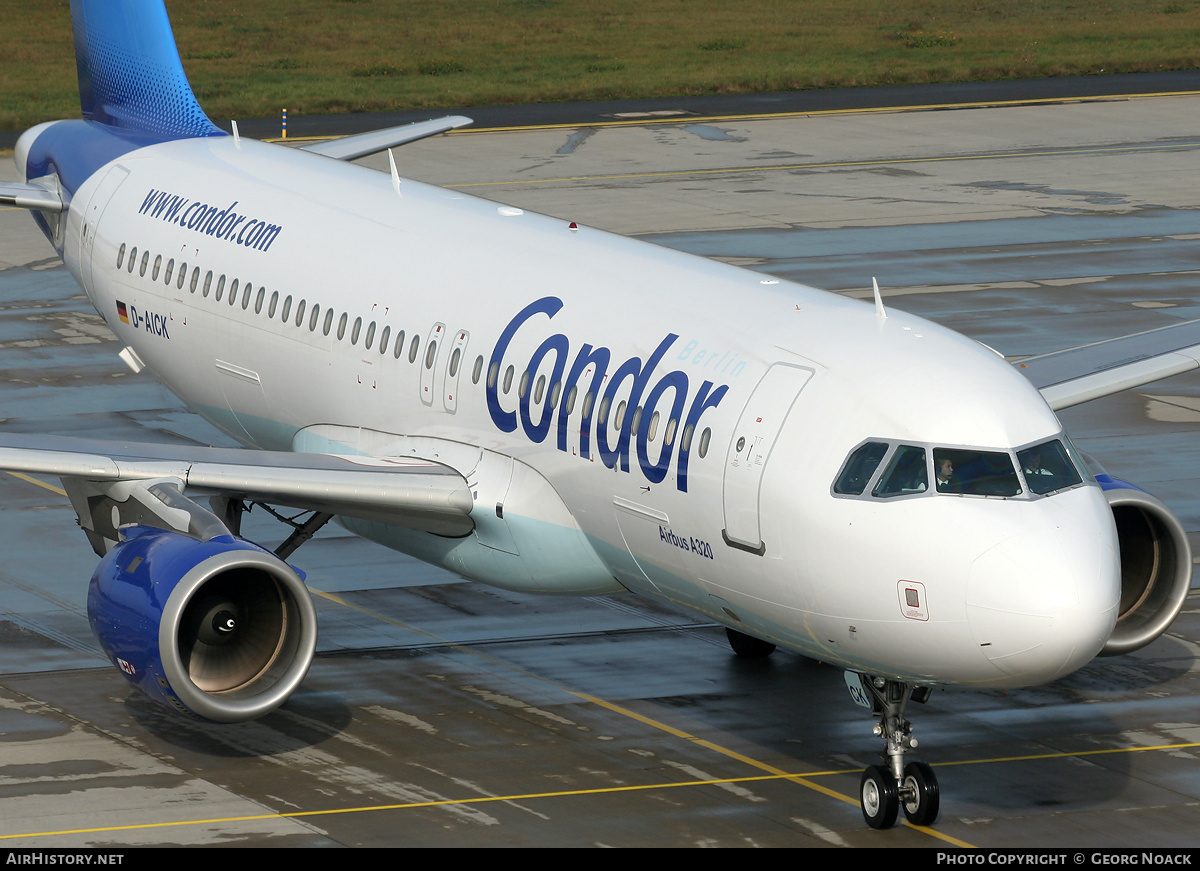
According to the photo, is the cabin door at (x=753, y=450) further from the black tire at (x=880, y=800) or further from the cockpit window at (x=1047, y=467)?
the black tire at (x=880, y=800)

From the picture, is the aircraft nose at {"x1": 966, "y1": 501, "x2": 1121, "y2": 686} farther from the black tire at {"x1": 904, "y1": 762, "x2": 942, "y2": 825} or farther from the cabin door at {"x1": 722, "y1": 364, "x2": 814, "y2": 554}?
the cabin door at {"x1": 722, "y1": 364, "x2": 814, "y2": 554}

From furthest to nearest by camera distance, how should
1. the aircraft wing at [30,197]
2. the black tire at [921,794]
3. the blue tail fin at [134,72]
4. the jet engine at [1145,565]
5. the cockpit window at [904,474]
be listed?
the blue tail fin at [134,72], the aircraft wing at [30,197], the jet engine at [1145,565], the black tire at [921,794], the cockpit window at [904,474]

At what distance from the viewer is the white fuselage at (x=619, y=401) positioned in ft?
50.0

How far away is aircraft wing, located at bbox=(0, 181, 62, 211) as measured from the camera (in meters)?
28.1

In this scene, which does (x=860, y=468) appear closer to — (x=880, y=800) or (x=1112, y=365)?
(x=880, y=800)

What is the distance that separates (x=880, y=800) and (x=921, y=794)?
35 centimetres

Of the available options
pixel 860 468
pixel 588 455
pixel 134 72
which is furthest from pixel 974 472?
pixel 134 72

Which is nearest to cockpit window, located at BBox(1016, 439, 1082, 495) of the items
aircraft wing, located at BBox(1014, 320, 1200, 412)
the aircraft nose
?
the aircraft nose

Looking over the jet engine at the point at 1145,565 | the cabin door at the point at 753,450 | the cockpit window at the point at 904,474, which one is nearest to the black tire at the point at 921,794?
Result: the cabin door at the point at 753,450

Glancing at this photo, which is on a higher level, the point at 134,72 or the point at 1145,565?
the point at 134,72

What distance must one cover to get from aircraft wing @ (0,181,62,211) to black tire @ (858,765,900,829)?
17194mm

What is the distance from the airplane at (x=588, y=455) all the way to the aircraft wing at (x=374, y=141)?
13.7ft

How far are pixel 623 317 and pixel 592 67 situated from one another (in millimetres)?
58390

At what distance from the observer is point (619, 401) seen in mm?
18094
